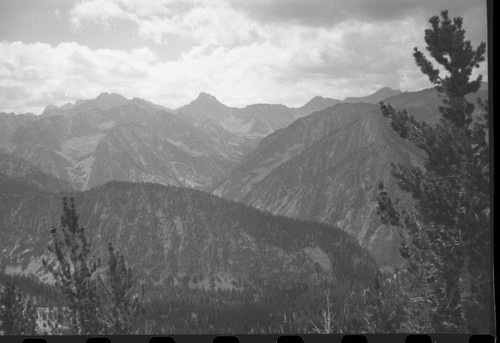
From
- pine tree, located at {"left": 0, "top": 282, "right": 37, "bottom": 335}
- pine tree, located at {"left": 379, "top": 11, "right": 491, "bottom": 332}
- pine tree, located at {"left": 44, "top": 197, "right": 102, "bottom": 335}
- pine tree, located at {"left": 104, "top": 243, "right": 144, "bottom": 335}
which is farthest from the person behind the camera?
pine tree, located at {"left": 104, "top": 243, "right": 144, "bottom": 335}

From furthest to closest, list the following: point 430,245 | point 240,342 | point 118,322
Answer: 1. point 118,322
2. point 430,245
3. point 240,342

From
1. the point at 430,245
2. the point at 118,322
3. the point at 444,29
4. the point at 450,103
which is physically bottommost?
the point at 118,322

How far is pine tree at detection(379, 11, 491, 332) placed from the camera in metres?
23.5

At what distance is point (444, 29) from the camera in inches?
1045

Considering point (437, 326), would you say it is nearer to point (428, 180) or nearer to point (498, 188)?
point (428, 180)

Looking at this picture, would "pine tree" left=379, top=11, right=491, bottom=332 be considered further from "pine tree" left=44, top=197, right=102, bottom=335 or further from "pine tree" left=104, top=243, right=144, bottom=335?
"pine tree" left=104, top=243, right=144, bottom=335

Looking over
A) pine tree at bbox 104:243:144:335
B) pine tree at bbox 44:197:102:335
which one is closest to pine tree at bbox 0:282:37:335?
pine tree at bbox 44:197:102:335

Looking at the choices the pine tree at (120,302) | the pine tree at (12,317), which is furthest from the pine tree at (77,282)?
the pine tree at (12,317)

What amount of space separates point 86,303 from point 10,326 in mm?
5893

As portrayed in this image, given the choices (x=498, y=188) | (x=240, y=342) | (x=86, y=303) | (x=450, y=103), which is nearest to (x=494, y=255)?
(x=498, y=188)

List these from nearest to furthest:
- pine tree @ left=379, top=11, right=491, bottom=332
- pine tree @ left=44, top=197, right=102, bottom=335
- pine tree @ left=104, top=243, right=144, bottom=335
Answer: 1. pine tree @ left=379, top=11, right=491, bottom=332
2. pine tree @ left=44, top=197, right=102, bottom=335
3. pine tree @ left=104, top=243, right=144, bottom=335

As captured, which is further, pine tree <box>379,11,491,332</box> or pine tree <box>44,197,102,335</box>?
pine tree <box>44,197,102,335</box>

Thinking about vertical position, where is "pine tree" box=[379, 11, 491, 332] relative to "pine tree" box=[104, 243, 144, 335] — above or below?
above

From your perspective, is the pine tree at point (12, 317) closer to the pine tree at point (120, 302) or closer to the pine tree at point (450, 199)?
the pine tree at point (120, 302)
